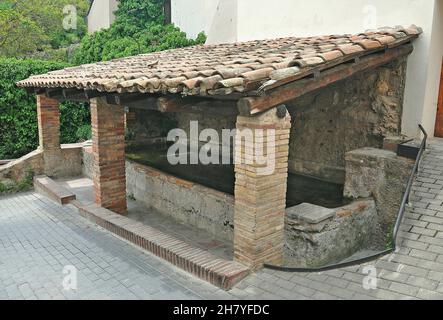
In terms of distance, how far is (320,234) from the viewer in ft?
18.7

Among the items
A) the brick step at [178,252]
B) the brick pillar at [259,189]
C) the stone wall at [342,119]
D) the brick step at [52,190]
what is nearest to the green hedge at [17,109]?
the brick step at [52,190]

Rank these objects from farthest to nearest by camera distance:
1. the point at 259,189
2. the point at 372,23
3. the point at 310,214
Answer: the point at 372,23 < the point at 310,214 < the point at 259,189

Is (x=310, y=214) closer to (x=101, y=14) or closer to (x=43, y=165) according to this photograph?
(x=43, y=165)

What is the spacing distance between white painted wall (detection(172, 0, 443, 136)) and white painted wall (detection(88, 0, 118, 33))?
35.7 ft

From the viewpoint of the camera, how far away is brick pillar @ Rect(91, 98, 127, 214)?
7797mm

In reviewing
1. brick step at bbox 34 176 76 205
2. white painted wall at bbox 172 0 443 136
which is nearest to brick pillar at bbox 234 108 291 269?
white painted wall at bbox 172 0 443 136

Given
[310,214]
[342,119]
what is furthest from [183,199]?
[342,119]

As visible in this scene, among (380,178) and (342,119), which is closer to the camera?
(380,178)

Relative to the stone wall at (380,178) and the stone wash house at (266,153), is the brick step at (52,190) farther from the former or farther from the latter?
the stone wall at (380,178)

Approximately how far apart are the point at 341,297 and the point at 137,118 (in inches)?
403

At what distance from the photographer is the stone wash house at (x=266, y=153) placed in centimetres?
484

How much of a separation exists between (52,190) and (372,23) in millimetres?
7773

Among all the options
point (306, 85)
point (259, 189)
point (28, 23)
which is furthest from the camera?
point (28, 23)

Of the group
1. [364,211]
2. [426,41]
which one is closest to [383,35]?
[426,41]
